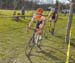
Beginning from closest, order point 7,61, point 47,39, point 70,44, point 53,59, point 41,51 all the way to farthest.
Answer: point 7,61
point 53,59
point 41,51
point 70,44
point 47,39

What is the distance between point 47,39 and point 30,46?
168 inches

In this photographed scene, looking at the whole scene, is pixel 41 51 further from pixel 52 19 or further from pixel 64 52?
pixel 52 19

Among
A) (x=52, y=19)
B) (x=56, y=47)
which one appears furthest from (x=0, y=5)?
(x=56, y=47)

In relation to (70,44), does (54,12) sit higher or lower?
higher

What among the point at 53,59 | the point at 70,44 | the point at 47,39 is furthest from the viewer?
the point at 47,39

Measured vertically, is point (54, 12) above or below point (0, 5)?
above

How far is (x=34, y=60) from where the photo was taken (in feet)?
39.8

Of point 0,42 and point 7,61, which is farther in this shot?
point 0,42

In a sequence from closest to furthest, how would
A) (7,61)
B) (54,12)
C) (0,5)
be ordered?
(7,61), (54,12), (0,5)

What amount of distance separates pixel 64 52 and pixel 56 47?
52.7 inches

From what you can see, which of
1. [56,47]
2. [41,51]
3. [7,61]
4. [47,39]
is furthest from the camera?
[47,39]

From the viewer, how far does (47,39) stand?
59.6 feet

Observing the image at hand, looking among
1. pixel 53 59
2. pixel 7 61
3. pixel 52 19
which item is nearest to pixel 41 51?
pixel 53 59

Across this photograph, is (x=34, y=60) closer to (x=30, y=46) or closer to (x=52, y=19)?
(x=30, y=46)
